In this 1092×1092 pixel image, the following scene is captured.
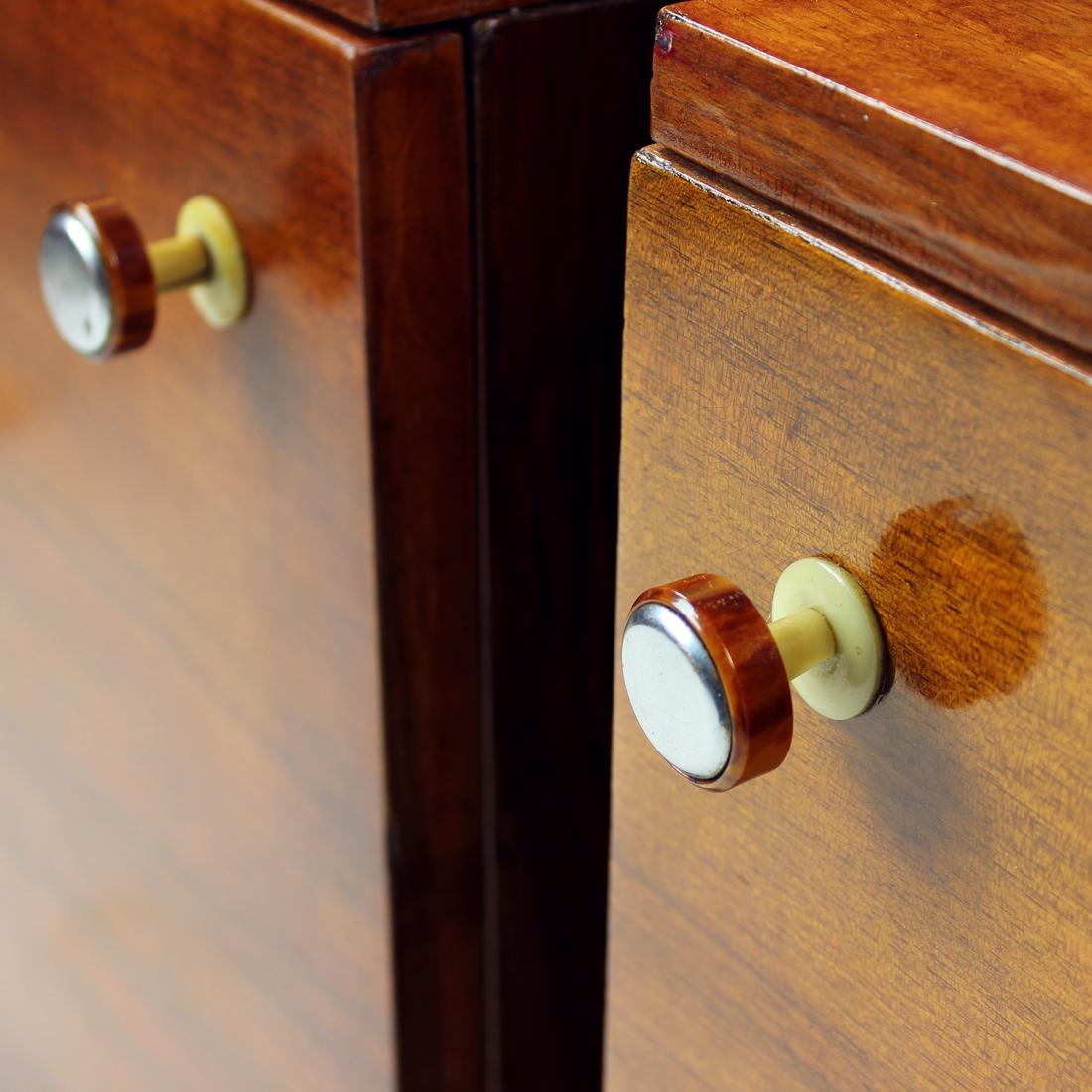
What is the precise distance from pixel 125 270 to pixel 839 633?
0.18 m

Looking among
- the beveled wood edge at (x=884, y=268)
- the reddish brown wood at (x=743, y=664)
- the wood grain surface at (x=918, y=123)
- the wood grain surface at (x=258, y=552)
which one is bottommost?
A: the wood grain surface at (x=258, y=552)

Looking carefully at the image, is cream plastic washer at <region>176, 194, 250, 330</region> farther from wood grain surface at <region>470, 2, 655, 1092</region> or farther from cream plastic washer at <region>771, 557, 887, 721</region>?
cream plastic washer at <region>771, 557, 887, 721</region>

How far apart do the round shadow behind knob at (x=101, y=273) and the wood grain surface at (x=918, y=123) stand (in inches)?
5.6

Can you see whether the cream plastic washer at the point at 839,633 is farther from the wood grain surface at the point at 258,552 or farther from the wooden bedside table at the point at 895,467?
the wood grain surface at the point at 258,552

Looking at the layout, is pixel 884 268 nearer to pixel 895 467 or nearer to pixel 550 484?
pixel 895 467

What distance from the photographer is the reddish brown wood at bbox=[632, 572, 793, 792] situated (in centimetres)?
21

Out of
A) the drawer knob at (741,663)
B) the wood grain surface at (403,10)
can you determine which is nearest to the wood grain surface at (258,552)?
the wood grain surface at (403,10)

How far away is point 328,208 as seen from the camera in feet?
1.03

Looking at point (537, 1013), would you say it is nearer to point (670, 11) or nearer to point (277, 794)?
point (277, 794)

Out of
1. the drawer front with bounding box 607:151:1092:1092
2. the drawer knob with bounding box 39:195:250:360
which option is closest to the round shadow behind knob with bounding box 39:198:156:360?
the drawer knob with bounding box 39:195:250:360

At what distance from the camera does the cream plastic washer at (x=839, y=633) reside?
0.22 meters

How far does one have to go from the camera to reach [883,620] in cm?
22

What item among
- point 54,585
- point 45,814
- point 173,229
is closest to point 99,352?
point 173,229

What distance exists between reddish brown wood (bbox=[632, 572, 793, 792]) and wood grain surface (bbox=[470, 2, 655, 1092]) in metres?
0.14
